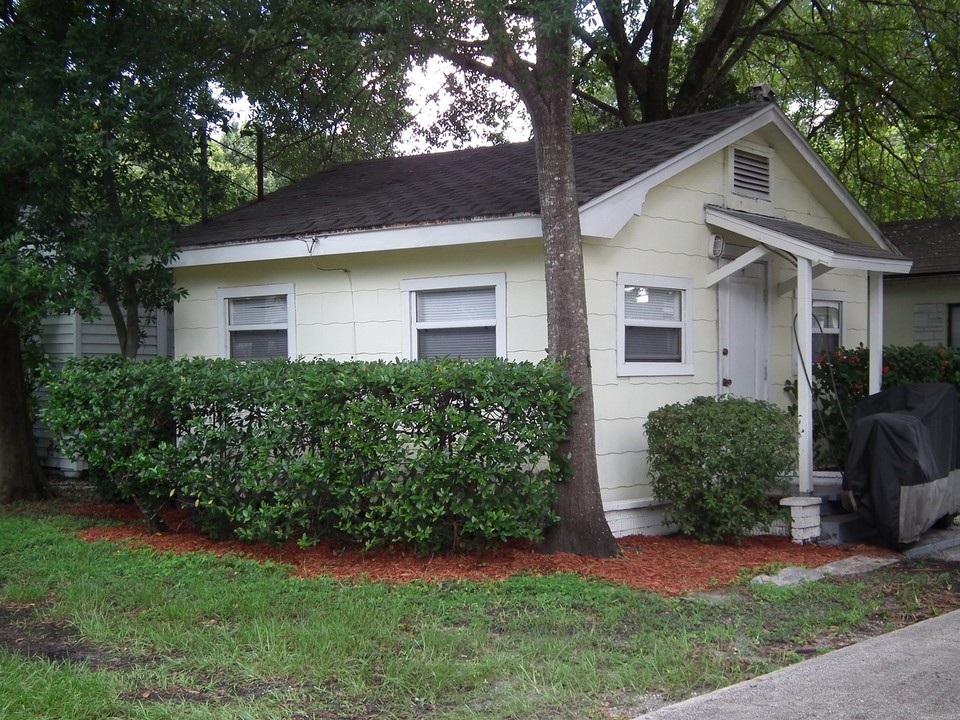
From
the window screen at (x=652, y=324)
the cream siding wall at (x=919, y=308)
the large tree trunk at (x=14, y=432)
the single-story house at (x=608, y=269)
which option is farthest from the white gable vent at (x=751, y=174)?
the cream siding wall at (x=919, y=308)

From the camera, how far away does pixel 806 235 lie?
9.99 meters

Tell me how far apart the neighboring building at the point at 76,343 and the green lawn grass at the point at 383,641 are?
21.3ft

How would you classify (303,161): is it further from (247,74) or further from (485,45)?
(485,45)

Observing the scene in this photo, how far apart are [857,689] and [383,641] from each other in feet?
8.56

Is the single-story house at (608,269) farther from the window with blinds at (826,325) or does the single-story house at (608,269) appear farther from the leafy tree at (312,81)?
the leafy tree at (312,81)

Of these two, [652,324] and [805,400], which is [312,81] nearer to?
[652,324]

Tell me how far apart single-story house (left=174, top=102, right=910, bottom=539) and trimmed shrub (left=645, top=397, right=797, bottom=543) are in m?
0.46

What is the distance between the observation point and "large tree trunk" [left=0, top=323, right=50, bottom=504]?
38.2ft

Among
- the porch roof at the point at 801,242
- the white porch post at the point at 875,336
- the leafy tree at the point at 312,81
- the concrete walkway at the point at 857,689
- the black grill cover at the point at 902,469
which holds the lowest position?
the concrete walkway at the point at 857,689

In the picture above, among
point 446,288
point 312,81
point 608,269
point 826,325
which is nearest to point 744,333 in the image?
point 826,325

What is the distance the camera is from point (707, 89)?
17.5m

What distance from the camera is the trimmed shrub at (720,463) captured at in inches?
342

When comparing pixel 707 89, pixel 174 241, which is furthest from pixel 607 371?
pixel 707 89

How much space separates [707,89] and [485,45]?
33.3ft
